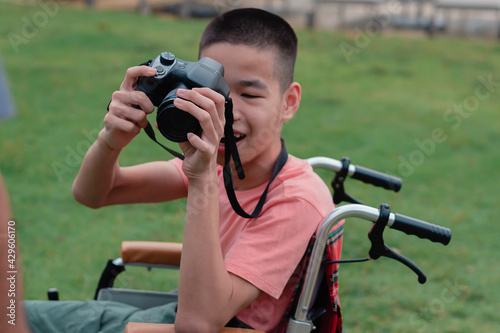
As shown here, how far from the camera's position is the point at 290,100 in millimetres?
2154

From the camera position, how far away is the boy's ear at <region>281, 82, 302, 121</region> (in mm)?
2113

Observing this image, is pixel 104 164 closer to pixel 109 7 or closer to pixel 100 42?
pixel 100 42

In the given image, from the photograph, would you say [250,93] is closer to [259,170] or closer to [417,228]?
[259,170]

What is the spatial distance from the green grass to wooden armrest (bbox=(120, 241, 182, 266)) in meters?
1.34

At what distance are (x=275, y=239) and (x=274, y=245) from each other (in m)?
0.02

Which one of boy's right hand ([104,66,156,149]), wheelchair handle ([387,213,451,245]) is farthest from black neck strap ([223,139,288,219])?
wheelchair handle ([387,213,451,245])

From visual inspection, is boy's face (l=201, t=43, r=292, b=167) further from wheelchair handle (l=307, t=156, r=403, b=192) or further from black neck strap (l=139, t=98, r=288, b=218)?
wheelchair handle (l=307, t=156, r=403, b=192)

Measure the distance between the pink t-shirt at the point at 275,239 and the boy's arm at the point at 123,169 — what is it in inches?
15.8

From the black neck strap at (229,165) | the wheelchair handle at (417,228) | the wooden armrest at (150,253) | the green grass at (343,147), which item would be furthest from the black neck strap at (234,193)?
the green grass at (343,147)

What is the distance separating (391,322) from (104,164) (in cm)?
211

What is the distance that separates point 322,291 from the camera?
2035 mm

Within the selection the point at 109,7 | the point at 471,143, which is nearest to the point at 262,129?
the point at 471,143

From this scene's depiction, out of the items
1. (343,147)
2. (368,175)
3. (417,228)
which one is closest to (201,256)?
(417,228)

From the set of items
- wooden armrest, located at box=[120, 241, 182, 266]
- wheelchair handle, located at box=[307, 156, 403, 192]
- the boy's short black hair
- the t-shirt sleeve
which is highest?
the boy's short black hair
